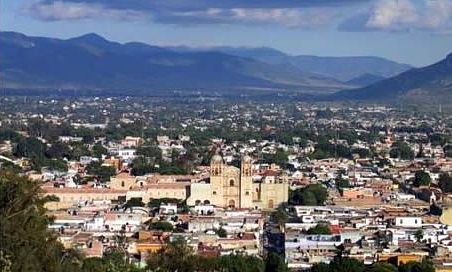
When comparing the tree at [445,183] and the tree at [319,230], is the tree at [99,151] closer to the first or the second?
the tree at [445,183]

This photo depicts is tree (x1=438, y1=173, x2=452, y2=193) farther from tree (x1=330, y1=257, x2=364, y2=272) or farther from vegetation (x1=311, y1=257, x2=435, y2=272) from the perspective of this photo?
tree (x1=330, y1=257, x2=364, y2=272)

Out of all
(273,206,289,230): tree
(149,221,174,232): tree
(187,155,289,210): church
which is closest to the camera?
(149,221,174,232): tree

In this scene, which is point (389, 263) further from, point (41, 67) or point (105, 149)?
point (41, 67)

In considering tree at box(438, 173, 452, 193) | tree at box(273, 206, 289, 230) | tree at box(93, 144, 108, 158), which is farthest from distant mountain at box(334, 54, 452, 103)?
tree at box(273, 206, 289, 230)

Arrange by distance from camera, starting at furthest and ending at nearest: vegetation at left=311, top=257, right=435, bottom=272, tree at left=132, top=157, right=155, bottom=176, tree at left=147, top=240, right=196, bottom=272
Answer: tree at left=132, top=157, right=155, bottom=176
vegetation at left=311, top=257, right=435, bottom=272
tree at left=147, top=240, right=196, bottom=272

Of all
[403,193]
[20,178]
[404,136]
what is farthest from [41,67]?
[20,178]

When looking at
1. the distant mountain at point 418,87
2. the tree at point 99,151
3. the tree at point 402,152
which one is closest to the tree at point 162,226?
the tree at point 99,151
